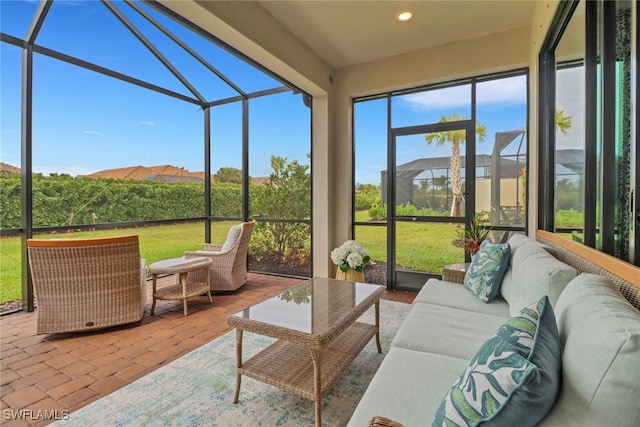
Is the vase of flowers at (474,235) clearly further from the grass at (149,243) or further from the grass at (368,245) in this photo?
the grass at (149,243)

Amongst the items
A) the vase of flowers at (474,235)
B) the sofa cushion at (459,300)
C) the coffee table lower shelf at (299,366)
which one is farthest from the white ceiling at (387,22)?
the coffee table lower shelf at (299,366)

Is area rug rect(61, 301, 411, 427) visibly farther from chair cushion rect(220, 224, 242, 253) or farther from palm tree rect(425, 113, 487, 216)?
palm tree rect(425, 113, 487, 216)

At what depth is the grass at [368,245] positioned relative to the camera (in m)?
3.16

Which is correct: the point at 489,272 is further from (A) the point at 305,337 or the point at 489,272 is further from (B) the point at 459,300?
(A) the point at 305,337

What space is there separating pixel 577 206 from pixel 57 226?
5.18 m

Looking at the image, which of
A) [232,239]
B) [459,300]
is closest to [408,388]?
[459,300]

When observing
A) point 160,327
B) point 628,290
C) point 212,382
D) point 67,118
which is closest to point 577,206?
point 628,290

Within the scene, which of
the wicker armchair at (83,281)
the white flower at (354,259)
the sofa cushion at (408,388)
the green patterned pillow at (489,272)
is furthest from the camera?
the white flower at (354,259)

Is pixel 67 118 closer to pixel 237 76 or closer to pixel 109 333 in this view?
pixel 237 76

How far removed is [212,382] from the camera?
1952 mm

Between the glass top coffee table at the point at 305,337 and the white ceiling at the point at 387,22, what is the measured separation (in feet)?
9.34

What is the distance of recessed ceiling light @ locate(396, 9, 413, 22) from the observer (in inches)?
118

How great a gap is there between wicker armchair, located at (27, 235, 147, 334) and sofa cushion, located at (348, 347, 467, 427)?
2548 millimetres

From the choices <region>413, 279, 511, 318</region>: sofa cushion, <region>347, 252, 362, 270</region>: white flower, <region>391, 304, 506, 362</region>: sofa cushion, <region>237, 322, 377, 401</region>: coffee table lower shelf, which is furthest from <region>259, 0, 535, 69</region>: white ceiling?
<region>237, 322, 377, 401</region>: coffee table lower shelf
